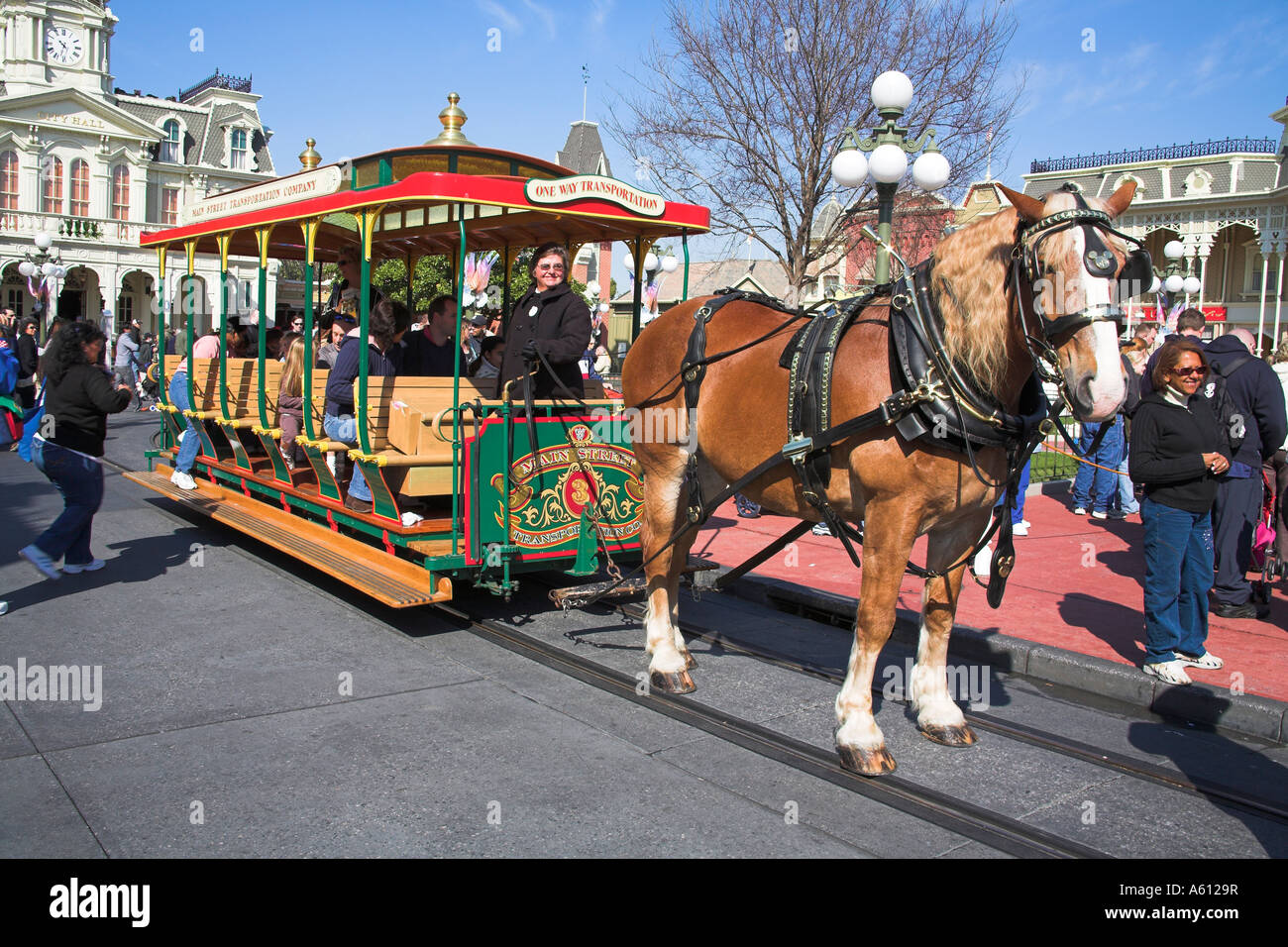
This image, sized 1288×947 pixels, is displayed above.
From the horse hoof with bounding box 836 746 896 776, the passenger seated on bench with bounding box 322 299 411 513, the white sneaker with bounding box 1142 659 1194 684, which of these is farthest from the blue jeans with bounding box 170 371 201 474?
the white sneaker with bounding box 1142 659 1194 684

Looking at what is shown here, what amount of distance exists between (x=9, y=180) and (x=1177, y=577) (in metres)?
53.6

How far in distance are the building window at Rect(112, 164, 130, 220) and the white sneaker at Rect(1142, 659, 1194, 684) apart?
54.0 metres

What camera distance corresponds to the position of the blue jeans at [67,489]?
7.59 meters

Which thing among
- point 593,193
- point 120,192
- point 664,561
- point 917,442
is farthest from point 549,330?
point 120,192

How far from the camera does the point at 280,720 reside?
4.98 m

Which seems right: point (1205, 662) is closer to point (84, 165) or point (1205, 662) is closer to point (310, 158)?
point (310, 158)

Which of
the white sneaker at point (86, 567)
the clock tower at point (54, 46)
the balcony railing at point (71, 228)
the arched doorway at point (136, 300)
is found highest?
the clock tower at point (54, 46)

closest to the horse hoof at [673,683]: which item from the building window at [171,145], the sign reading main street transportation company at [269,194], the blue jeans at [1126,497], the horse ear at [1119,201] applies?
the horse ear at [1119,201]

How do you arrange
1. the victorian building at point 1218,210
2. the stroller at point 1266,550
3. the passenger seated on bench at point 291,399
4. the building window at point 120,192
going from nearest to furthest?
the stroller at point 1266,550 → the passenger seated on bench at point 291,399 → the victorian building at point 1218,210 → the building window at point 120,192

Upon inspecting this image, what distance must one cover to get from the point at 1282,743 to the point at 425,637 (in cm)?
477

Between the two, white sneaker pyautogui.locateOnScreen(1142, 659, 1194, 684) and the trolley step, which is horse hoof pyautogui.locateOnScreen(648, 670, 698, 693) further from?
white sneaker pyautogui.locateOnScreen(1142, 659, 1194, 684)

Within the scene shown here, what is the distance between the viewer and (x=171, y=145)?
5384cm

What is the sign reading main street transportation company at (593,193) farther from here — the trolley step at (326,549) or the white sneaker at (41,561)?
the white sneaker at (41,561)

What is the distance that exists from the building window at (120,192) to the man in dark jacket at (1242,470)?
53.0 meters
